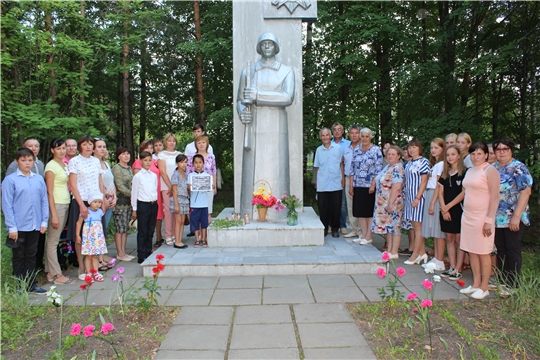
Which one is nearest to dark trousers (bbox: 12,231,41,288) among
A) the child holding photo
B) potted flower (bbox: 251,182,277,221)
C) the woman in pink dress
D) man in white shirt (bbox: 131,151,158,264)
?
man in white shirt (bbox: 131,151,158,264)

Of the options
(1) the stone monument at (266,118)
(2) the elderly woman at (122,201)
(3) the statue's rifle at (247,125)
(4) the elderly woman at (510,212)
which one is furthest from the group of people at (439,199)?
(2) the elderly woman at (122,201)

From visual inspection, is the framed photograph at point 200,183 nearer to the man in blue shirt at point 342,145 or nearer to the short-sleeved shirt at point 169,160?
the short-sleeved shirt at point 169,160

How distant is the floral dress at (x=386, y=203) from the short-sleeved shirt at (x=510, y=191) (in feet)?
4.23

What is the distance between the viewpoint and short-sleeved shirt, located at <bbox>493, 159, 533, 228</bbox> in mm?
3818

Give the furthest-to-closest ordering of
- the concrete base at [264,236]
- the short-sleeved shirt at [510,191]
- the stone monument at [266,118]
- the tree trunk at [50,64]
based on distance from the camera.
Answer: the tree trunk at [50,64] < the stone monument at [266,118] < the concrete base at [264,236] < the short-sleeved shirt at [510,191]

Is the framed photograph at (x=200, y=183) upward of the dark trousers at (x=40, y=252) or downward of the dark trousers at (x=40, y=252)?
upward

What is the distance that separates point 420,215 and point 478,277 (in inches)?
44.7

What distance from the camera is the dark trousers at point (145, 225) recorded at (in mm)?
5078

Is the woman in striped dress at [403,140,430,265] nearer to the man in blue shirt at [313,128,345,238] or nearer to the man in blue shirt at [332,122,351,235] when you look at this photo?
the man in blue shirt at [313,128,345,238]

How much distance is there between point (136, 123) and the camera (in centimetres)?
2033

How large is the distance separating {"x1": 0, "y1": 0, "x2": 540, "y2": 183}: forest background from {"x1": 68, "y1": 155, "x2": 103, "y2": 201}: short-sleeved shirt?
3943mm

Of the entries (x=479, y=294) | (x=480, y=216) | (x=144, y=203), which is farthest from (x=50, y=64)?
(x=479, y=294)

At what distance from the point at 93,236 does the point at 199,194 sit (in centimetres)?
150

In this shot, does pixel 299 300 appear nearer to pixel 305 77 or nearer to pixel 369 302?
pixel 369 302
